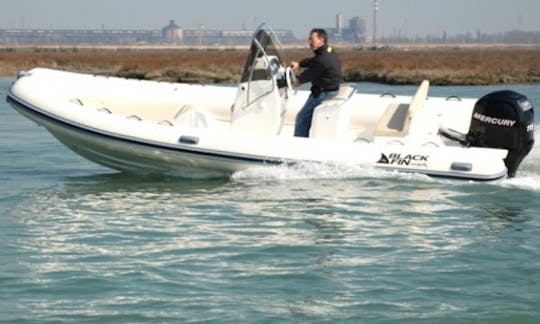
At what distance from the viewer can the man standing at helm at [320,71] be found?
966cm

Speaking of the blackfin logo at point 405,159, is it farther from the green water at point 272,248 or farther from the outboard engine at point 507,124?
the outboard engine at point 507,124

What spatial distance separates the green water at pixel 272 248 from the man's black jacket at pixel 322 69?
0.79 m

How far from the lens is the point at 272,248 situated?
716cm

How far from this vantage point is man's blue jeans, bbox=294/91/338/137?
9812 mm

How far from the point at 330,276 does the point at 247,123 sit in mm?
3741

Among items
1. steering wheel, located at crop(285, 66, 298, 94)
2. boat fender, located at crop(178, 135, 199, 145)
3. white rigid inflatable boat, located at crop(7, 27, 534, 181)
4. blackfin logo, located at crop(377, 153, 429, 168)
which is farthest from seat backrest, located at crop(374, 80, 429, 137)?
boat fender, located at crop(178, 135, 199, 145)

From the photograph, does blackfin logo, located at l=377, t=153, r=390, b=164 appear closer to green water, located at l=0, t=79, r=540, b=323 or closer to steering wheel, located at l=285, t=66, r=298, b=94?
green water, located at l=0, t=79, r=540, b=323

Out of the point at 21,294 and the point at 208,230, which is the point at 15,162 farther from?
the point at 21,294

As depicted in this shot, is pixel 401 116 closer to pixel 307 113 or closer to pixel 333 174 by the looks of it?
pixel 307 113


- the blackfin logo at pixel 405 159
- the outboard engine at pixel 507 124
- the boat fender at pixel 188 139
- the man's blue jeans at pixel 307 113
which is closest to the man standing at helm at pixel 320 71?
the man's blue jeans at pixel 307 113

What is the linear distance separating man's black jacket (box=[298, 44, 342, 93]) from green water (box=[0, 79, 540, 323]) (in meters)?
0.79

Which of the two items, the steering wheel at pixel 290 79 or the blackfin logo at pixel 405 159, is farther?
the steering wheel at pixel 290 79

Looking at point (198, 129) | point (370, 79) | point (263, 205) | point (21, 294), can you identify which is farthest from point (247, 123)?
point (370, 79)

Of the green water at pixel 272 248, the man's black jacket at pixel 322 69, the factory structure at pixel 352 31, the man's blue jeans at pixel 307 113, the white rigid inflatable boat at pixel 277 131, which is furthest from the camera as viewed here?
the factory structure at pixel 352 31
